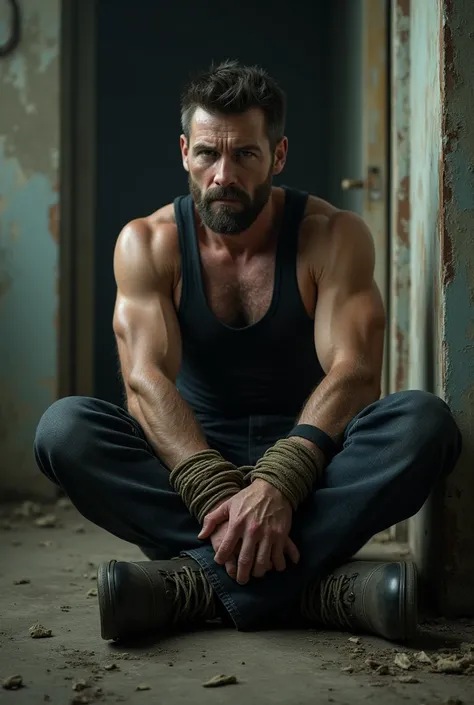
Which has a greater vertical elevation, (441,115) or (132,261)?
(441,115)

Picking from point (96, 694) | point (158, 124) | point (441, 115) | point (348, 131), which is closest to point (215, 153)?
point (441, 115)

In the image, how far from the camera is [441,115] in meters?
2.30

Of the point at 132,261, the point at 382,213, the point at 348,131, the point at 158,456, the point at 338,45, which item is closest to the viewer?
the point at 158,456

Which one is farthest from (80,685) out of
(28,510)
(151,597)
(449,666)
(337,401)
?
(28,510)

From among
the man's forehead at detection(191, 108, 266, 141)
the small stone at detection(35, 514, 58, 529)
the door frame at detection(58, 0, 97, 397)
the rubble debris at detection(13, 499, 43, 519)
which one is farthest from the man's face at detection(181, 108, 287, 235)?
the door frame at detection(58, 0, 97, 397)

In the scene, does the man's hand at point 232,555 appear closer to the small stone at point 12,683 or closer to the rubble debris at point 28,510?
the small stone at point 12,683

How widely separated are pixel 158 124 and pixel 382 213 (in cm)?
230

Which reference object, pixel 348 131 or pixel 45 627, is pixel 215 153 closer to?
pixel 45 627

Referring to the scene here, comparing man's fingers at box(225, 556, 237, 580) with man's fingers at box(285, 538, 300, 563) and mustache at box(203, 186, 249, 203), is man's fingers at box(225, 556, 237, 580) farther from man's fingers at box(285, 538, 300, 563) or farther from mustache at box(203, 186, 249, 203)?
mustache at box(203, 186, 249, 203)

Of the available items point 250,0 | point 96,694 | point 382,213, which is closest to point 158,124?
point 250,0

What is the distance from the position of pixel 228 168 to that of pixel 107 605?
3.72 ft

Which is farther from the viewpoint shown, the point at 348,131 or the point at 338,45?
the point at 338,45

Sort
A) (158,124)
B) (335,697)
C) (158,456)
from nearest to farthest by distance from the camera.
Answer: (335,697), (158,456), (158,124)

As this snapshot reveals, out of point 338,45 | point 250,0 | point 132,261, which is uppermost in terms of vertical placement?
point 250,0
